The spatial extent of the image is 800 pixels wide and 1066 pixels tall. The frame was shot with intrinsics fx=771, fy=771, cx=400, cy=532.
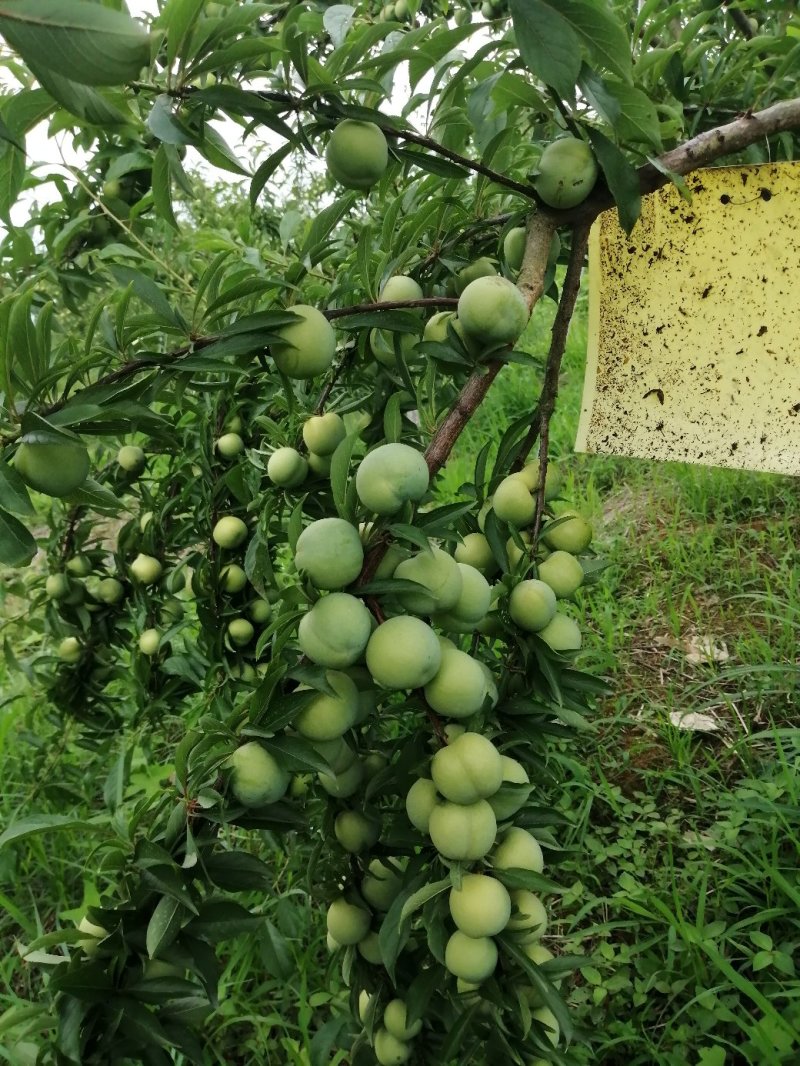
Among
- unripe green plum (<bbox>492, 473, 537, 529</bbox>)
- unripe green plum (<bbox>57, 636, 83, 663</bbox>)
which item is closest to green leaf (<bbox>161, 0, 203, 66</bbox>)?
unripe green plum (<bbox>492, 473, 537, 529</bbox>)

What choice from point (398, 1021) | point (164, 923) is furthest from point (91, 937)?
point (398, 1021)

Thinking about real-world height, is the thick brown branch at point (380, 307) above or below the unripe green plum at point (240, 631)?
above

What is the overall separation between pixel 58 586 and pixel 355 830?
3.46ft

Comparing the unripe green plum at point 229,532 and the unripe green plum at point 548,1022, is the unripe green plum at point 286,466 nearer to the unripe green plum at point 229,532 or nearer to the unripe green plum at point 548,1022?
the unripe green plum at point 229,532

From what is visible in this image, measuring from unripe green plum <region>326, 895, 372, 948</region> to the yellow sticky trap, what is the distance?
680 millimetres

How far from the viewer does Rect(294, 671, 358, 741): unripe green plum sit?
668 millimetres

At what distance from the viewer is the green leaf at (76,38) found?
40cm

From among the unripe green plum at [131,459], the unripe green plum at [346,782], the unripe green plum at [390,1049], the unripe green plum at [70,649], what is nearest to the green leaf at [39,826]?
the unripe green plum at [346,782]

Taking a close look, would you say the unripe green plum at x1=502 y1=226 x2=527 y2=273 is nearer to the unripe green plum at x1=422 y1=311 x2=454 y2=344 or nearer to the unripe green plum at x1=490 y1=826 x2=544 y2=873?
the unripe green plum at x1=422 y1=311 x2=454 y2=344

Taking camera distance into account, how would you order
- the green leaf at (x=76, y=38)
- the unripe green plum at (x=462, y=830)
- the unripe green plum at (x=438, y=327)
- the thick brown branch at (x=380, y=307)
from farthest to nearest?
the unripe green plum at (x=438, y=327), the thick brown branch at (x=380, y=307), the unripe green plum at (x=462, y=830), the green leaf at (x=76, y=38)

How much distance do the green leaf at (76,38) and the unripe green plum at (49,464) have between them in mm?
281

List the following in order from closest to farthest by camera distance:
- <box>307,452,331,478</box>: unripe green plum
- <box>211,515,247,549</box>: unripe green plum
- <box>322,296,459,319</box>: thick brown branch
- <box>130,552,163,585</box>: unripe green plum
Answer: <box>322,296,459,319</box>: thick brown branch < <box>307,452,331,478</box>: unripe green plum < <box>211,515,247,549</box>: unripe green plum < <box>130,552,163,585</box>: unripe green plum

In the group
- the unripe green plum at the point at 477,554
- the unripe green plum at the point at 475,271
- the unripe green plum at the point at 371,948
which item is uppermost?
the unripe green plum at the point at 475,271

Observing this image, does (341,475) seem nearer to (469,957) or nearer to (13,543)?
(13,543)
